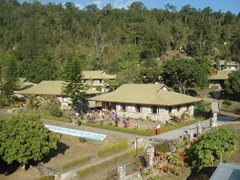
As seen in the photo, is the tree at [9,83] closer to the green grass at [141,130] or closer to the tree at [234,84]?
the green grass at [141,130]

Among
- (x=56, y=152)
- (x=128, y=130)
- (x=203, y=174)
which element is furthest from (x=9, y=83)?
(x=203, y=174)

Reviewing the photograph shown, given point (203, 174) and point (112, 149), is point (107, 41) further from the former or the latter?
point (203, 174)

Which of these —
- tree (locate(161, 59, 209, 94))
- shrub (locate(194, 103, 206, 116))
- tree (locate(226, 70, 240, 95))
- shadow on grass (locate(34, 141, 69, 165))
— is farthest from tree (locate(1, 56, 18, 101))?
tree (locate(226, 70, 240, 95))

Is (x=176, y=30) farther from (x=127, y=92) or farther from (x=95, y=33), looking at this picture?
(x=127, y=92)

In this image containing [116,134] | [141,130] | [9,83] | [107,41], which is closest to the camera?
[141,130]

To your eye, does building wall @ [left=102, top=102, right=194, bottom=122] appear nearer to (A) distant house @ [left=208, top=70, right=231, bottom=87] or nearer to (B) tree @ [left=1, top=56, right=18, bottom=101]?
(B) tree @ [left=1, top=56, right=18, bottom=101]

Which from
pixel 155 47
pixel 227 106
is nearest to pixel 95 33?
pixel 155 47

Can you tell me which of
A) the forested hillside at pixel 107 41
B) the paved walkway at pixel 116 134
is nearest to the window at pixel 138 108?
the paved walkway at pixel 116 134
